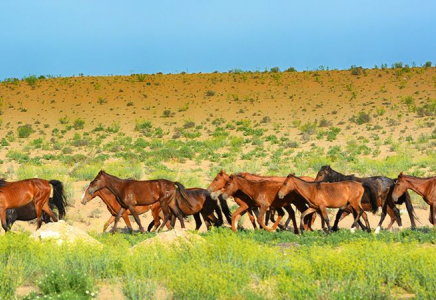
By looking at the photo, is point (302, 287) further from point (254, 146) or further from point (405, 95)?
point (405, 95)

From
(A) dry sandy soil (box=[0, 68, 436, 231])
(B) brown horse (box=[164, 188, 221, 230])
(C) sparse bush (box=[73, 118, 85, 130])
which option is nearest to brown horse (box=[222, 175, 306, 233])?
(B) brown horse (box=[164, 188, 221, 230])

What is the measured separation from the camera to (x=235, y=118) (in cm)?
5356

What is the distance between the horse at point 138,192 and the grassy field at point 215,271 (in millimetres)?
3662

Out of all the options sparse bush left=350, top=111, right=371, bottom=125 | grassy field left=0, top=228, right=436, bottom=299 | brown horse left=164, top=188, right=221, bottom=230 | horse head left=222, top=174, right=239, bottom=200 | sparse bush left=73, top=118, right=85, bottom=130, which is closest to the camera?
grassy field left=0, top=228, right=436, bottom=299

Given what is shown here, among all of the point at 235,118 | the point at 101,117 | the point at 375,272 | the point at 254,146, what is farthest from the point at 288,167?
the point at 101,117

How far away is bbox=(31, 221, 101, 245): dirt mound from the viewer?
11695 millimetres

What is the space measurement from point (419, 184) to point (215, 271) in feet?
23.1

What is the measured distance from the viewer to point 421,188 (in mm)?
14383

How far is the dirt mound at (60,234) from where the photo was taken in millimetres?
11695

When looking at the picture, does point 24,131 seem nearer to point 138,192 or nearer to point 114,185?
point 114,185

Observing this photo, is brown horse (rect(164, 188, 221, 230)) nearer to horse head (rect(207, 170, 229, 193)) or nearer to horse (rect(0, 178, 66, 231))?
horse head (rect(207, 170, 229, 193))

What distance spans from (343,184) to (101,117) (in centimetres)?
4292

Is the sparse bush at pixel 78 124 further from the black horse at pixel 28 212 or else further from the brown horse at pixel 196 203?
the brown horse at pixel 196 203

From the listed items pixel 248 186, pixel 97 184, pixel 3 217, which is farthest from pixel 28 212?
pixel 248 186
